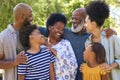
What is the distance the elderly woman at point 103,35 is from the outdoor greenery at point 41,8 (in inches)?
318

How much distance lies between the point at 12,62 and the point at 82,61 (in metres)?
0.82

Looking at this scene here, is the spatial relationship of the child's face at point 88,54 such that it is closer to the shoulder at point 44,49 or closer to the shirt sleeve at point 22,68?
the shoulder at point 44,49

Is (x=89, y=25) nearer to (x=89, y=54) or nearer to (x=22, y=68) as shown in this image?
(x=89, y=54)

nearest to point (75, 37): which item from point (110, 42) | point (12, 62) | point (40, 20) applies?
point (110, 42)

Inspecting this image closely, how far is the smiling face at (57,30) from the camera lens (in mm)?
4129

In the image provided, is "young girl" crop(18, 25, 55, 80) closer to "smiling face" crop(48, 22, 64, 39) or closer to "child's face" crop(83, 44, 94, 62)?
"smiling face" crop(48, 22, 64, 39)

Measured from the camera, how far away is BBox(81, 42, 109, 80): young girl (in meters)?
3.91

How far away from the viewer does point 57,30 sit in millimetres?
4129

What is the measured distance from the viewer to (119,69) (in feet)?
13.4

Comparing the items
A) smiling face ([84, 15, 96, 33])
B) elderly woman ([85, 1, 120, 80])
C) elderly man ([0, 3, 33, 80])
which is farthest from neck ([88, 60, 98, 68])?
elderly man ([0, 3, 33, 80])

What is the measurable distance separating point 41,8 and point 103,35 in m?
12.0

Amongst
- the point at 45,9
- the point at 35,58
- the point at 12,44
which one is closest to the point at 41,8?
the point at 45,9

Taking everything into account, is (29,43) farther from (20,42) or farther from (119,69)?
(119,69)

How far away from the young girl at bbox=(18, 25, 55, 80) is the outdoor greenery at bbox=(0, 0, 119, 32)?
26.5ft
